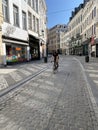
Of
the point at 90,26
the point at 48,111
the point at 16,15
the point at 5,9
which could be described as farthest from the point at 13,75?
the point at 90,26

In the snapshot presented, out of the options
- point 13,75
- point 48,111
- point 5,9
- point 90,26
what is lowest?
point 48,111

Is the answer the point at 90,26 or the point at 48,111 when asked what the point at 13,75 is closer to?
the point at 48,111

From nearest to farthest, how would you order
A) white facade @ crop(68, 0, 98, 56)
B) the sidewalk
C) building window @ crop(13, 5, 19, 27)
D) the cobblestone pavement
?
the cobblestone pavement
the sidewalk
building window @ crop(13, 5, 19, 27)
white facade @ crop(68, 0, 98, 56)

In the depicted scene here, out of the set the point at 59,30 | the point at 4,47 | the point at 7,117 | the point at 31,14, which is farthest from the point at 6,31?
the point at 59,30

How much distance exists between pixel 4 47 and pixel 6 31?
1669mm

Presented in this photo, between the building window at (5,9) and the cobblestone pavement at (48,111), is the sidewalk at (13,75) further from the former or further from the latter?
the building window at (5,9)

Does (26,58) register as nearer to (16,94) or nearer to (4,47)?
(4,47)

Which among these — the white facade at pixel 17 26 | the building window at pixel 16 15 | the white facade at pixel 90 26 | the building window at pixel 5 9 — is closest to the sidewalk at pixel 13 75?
the white facade at pixel 17 26

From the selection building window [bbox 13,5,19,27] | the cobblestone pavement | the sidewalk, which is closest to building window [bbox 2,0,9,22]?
building window [bbox 13,5,19,27]

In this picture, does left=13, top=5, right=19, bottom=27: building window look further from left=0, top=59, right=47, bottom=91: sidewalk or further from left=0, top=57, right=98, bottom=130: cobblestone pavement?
left=0, top=57, right=98, bottom=130: cobblestone pavement

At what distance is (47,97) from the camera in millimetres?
6406

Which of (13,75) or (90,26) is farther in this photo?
(90,26)

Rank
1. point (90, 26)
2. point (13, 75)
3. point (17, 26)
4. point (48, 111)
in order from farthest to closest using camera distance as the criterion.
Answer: point (90, 26)
point (17, 26)
point (13, 75)
point (48, 111)

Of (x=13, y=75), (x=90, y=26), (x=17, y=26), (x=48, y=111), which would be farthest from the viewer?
(x=90, y=26)
